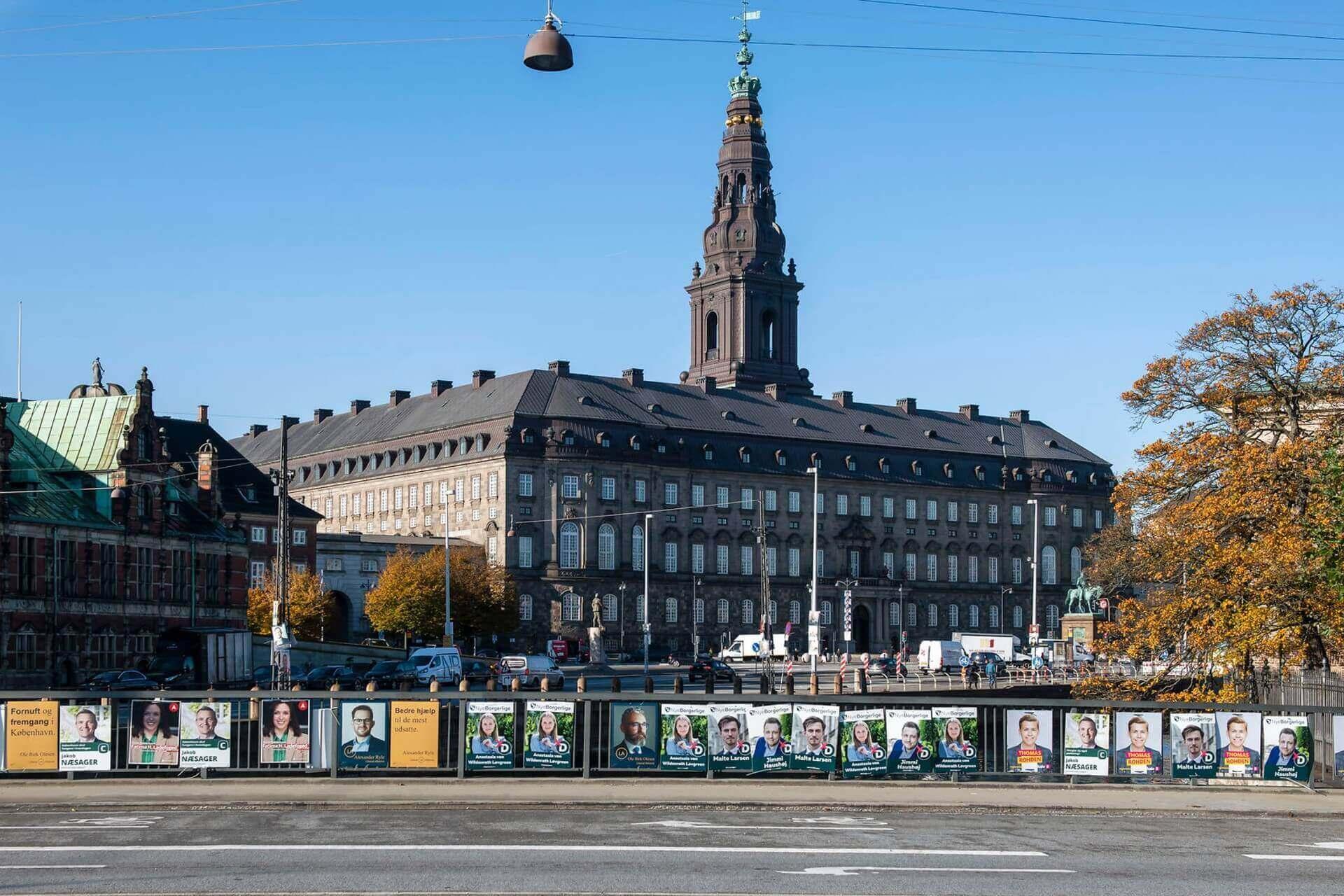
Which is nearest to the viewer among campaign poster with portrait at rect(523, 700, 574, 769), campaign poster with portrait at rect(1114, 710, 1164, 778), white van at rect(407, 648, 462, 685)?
campaign poster with portrait at rect(523, 700, 574, 769)

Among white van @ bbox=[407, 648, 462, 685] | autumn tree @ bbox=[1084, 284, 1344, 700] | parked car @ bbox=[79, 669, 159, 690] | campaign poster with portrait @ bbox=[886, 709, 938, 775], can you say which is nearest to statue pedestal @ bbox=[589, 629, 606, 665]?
white van @ bbox=[407, 648, 462, 685]

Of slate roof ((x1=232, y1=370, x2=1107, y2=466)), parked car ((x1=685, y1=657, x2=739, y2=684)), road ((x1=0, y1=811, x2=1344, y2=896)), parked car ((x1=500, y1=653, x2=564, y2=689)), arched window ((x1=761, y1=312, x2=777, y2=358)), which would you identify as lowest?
parked car ((x1=685, y1=657, x2=739, y2=684))

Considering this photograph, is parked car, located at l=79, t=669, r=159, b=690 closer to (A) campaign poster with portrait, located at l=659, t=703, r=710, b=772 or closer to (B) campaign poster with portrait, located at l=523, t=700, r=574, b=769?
(B) campaign poster with portrait, located at l=523, t=700, r=574, b=769

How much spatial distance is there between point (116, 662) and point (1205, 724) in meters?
59.4

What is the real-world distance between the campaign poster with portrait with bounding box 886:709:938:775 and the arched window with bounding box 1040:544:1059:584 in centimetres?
14227

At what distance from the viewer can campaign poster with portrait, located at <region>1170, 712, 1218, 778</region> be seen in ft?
113

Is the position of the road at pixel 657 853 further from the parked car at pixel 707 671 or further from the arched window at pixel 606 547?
the arched window at pixel 606 547

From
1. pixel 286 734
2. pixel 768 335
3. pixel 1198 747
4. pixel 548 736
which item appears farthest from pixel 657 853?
pixel 768 335

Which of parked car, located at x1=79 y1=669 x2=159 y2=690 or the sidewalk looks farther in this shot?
parked car, located at x1=79 y1=669 x2=159 y2=690

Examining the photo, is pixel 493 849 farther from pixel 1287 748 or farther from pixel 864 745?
pixel 1287 748

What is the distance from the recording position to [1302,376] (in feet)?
156

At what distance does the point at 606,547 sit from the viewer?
147625 millimetres

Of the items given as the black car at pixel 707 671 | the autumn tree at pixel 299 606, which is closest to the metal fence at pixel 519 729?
the black car at pixel 707 671

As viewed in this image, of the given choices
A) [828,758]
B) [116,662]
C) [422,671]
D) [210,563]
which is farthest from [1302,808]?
[210,563]
